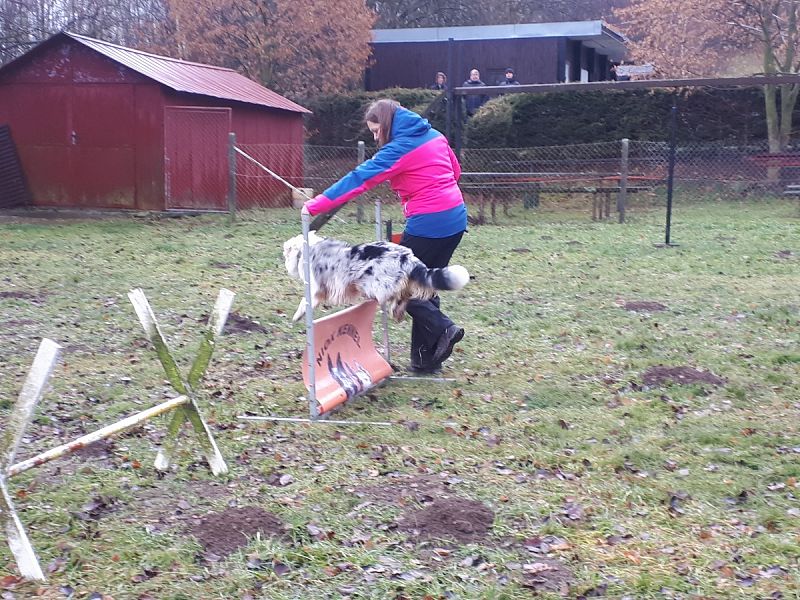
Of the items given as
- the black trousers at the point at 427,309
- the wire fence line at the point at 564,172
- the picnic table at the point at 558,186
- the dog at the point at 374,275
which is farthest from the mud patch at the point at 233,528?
the picnic table at the point at 558,186

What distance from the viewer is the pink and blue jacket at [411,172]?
5406 millimetres

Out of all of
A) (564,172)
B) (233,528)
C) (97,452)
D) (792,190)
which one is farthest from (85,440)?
(564,172)

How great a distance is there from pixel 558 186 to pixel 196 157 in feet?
23.9

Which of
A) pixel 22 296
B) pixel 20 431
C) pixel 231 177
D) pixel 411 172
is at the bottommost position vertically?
pixel 22 296

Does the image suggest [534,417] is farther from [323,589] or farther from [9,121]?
[9,121]

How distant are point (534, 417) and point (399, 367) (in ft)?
4.79

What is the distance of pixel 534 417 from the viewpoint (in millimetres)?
5543

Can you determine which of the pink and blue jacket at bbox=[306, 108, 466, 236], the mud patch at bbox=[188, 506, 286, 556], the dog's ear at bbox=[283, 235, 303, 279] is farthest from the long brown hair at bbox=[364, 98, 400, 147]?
the mud patch at bbox=[188, 506, 286, 556]

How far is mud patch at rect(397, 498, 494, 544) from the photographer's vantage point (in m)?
3.90

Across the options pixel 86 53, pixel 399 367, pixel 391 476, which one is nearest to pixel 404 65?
pixel 86 53

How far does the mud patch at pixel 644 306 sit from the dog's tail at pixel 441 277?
3.76m

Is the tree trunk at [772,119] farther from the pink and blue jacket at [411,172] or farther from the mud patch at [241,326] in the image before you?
the pink and blue jacket at [411,172]

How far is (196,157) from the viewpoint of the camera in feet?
58.5

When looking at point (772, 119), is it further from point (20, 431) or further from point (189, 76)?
point (20, 431)
